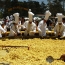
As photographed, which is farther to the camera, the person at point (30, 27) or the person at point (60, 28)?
the person at point (30, 27)

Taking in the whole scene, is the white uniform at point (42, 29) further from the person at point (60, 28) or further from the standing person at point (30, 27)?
the person at point (60, 28)

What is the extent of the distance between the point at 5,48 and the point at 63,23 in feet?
19.1

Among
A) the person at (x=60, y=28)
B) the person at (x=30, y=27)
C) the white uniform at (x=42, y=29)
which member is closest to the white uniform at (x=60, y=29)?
the person at (x=60, y=28)

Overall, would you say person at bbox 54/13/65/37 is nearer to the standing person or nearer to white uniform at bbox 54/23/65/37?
white uniform at bbox 54/23/65/37

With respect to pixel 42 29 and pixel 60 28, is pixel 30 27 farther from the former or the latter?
pixel 60 28

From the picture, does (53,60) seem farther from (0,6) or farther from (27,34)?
(0,6)

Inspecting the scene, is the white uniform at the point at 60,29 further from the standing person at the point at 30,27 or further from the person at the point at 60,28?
the standing person at the point at 30,27

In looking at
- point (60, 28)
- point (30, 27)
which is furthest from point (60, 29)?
point (30, 27)

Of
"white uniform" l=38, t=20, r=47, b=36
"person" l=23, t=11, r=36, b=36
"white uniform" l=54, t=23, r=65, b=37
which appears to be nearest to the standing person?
"person" l=23, t=11, r=36, b=36

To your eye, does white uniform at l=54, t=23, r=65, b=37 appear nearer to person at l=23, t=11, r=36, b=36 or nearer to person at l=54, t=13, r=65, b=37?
person at l=54, t=13, r=65, b=37

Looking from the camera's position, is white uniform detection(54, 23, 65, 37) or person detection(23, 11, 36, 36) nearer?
white uniform detection(54, 23, 65, 37)

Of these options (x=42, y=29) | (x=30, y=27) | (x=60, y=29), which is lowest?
(x=60, y=29)

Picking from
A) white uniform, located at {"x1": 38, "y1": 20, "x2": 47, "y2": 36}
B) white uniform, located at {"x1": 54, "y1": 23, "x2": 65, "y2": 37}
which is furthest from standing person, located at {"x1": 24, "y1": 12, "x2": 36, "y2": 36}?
white uniform, located at {"x1": 54, "y1": 23, "x2": 65, "y2": 37}

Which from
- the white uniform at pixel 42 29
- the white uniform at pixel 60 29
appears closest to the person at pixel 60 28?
the white uniform at pixel 60 29
